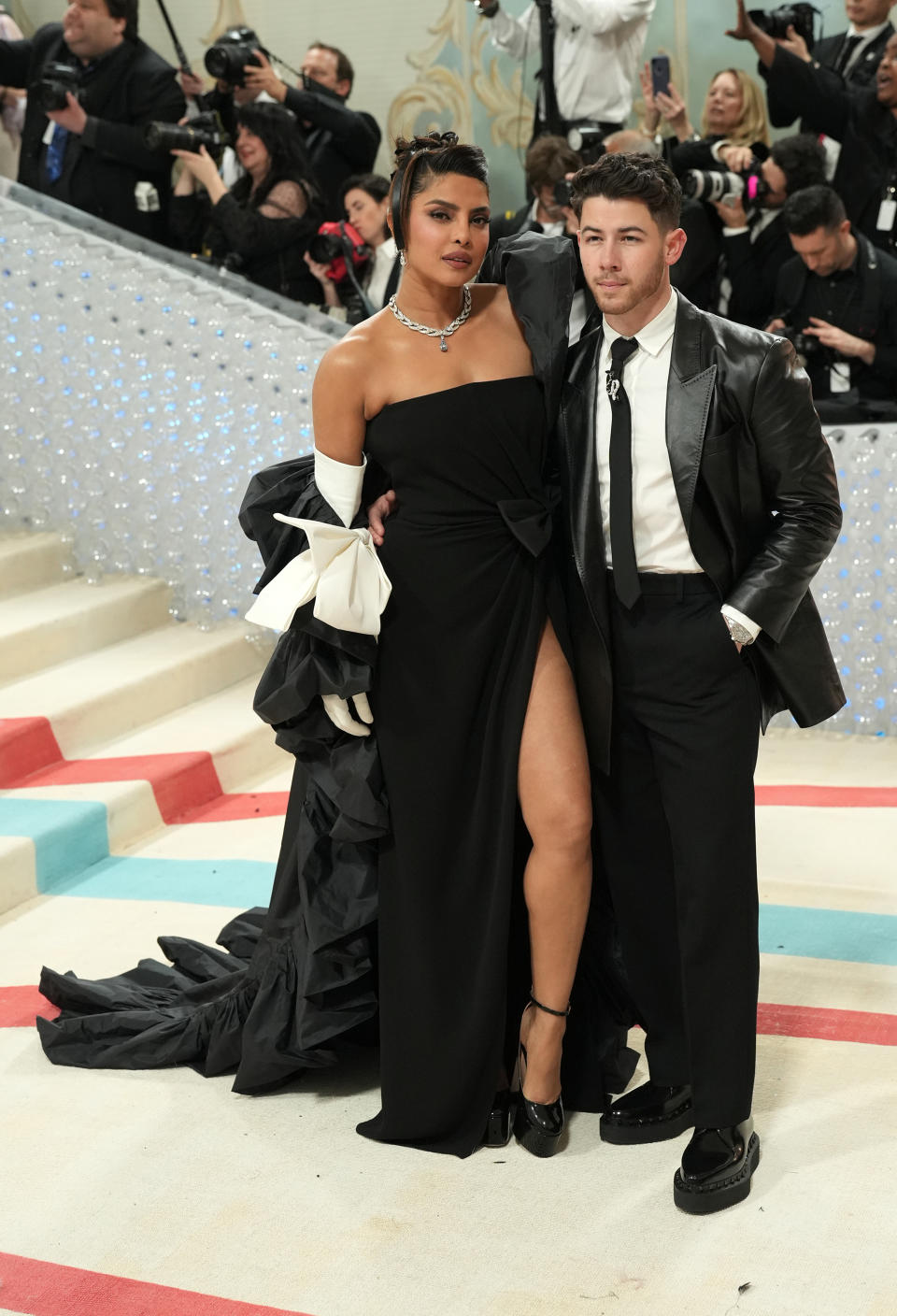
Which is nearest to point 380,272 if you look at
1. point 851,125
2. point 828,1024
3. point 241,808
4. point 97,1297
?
point 851,125

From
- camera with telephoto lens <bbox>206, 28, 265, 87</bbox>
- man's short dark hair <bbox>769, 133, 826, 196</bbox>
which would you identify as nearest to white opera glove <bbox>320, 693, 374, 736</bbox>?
man's short dark hair <bbox>769, 133, 826, 196</bbox>

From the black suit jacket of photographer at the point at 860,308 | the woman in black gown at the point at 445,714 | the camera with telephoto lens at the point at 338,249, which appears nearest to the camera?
the woman in black gown at the point at 445,714

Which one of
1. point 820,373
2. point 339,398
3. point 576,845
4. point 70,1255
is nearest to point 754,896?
point 576,845

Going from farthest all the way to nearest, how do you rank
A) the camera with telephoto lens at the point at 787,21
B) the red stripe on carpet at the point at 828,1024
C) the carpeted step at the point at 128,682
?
the camera with telephoto lens at the point at 787,21 → the carpeted step at the point at 128,682 → the red stripe on carpet at the point at 828,1024

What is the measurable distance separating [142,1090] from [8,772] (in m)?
1.68

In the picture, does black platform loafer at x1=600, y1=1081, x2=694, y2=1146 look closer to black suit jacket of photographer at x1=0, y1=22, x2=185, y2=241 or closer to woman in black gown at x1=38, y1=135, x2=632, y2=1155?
woman in black gown at x1=38, y1=135, x2=632, y2=1155

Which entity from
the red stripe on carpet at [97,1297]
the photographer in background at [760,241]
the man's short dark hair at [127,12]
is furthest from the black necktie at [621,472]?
the man's short dark hair at [127,12]

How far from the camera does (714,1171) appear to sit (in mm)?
2408

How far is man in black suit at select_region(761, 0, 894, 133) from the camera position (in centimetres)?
567

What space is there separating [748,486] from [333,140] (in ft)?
14.7

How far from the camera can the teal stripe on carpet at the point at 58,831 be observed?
393cm

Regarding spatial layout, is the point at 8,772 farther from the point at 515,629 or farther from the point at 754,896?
the point at 754,896

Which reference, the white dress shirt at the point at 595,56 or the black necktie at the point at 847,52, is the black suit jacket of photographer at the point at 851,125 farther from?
the white dress shirt at the point at 595,56

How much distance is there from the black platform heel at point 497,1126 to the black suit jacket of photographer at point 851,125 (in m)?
3.78
